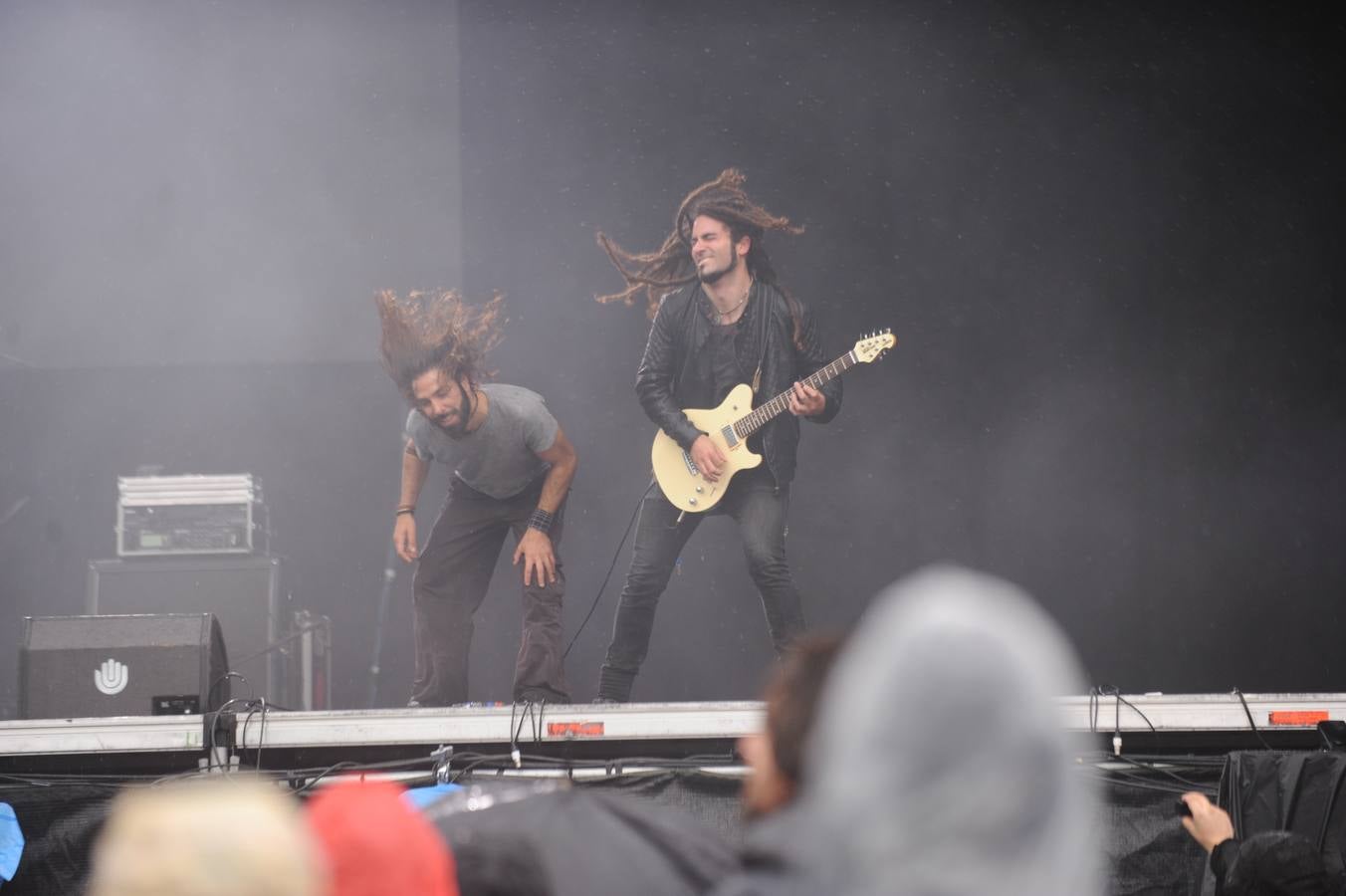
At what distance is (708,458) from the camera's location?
5586 millimetres

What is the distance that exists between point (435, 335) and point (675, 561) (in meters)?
1.58

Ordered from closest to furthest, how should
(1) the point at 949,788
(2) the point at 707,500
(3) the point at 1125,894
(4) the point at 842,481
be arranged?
1. (1) the point at 949,788
2. (3) the point at 1125,894
3. (2) the point at 707,500
4. (4) the point at 842,481

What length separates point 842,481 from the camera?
634cm

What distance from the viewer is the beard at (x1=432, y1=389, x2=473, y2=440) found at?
19.2ft

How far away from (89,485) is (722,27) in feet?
12.9

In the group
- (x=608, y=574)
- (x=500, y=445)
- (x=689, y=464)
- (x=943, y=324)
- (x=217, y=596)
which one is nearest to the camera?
(x=217, y=596)

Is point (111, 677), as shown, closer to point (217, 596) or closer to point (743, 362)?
point (217, 596)

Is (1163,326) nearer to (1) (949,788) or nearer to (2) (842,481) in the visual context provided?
(2) (842,481)

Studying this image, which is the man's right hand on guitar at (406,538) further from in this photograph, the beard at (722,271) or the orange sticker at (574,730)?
the orange sticker at (574,730)

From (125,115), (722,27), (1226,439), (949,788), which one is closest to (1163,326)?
(1226,439)

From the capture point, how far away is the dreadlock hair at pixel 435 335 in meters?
5.97

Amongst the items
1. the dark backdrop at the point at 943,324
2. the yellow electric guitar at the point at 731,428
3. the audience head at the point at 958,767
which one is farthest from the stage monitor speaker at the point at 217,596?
the audience head at the point at 958,767

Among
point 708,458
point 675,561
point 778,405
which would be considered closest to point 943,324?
point 778,405

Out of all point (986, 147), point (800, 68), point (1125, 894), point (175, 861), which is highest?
point (800, 68)
